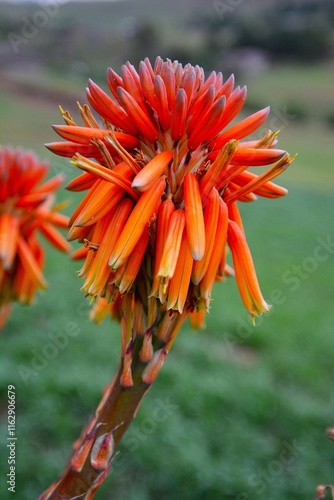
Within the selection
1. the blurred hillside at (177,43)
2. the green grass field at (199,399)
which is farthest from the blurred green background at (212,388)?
the blurred hillside at (177,43)

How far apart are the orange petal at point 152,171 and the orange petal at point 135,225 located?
1.2 inches

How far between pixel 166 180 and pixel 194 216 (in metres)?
0.14

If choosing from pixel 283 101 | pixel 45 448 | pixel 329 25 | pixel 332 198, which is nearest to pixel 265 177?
pixel 45 448

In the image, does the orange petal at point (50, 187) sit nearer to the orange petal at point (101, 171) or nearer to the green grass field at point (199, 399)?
the orange petal at point (101, 171)

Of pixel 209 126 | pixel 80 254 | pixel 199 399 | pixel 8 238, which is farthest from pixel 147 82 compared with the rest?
pixel 199 399

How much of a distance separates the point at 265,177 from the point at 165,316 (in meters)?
0.37

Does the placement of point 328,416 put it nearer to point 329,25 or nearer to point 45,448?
point 45,448

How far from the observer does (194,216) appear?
108 centimetres

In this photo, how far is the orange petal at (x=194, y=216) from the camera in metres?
1.06

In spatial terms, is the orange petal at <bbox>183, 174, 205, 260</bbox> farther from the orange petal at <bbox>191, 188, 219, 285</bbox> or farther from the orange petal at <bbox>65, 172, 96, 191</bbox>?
the orange petal at <bbox>65, 172, 96, 191</bbox>

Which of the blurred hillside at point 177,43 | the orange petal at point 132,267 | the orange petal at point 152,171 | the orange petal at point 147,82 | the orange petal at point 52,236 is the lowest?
the orange petal at point 52,236

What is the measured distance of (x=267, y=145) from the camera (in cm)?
119

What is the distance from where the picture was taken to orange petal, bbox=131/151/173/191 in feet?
3.45

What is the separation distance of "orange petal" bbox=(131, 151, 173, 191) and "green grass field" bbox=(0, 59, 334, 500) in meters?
2.36
